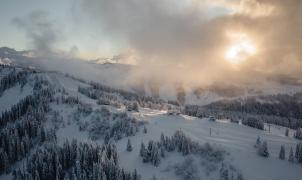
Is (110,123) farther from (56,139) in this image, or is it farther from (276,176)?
(276,176)

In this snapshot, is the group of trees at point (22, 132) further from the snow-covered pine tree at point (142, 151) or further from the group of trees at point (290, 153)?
the group of trees at point (290, 153)

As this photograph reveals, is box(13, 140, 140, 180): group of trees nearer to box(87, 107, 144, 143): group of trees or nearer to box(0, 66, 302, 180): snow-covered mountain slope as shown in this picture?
box(0, 66, 302, 180): snow-covered mountain slope

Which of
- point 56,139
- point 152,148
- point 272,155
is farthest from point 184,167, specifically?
point 56,139

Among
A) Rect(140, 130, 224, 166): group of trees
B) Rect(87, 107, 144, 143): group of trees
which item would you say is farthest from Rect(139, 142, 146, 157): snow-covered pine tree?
Rect(87, 107, 144, 143): group of trees

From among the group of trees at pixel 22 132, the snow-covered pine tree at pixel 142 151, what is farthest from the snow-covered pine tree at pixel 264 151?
the group of trees at pixel 22 132

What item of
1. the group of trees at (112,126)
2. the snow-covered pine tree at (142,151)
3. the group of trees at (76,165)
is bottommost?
the group of trees at (76,165)
